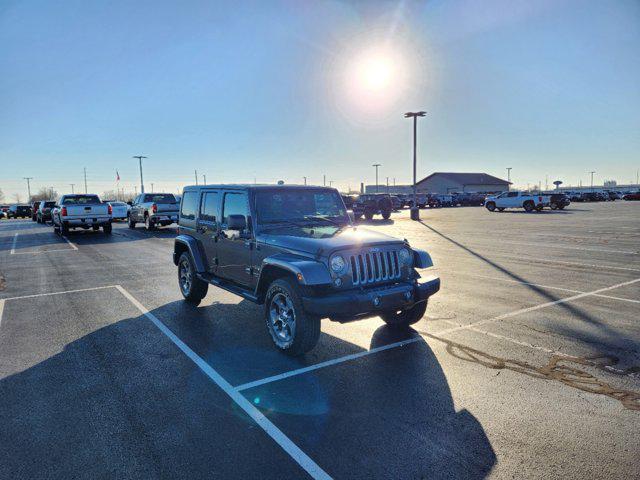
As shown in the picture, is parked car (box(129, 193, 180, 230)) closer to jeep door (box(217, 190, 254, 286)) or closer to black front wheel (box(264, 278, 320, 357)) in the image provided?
jeep door (box(217, 190, 254, 286))

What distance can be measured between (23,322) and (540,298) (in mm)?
8495

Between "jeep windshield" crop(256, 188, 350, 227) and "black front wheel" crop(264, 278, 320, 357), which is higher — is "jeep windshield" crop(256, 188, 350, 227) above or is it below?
above

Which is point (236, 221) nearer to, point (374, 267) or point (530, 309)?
point (374, 267)

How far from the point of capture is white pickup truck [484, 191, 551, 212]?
3781 cm

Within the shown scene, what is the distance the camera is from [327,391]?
4.15m

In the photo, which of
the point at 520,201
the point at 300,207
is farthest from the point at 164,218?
the point at 520,201

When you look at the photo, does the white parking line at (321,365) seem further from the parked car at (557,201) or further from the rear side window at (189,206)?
the parked car at (557,201)

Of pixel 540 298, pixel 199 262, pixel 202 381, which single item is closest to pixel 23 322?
pixel 199 262

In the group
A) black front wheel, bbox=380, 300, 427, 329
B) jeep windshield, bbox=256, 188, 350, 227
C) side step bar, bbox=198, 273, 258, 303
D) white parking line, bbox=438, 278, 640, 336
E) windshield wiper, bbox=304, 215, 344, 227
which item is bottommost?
white parking line, bbox=438, 278, 640, 336

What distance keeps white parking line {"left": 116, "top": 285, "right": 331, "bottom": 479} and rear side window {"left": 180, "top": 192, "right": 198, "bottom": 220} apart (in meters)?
2.29

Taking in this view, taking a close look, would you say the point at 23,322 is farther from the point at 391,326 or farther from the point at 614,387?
the point at 614,387

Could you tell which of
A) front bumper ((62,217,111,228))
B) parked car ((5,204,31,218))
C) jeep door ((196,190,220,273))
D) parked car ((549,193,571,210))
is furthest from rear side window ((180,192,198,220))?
parked car ((5,204,31,218))

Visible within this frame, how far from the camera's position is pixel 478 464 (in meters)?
3.00

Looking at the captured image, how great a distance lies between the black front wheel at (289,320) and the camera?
4797mm
